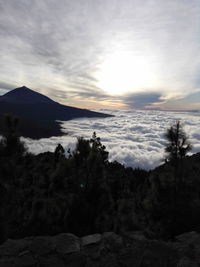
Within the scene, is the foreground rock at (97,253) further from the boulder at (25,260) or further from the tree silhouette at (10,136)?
the tree silhouette at (10,136)

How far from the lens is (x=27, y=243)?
5133mm

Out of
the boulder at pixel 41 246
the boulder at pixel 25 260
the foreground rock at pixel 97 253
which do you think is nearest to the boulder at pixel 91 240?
the foreground rock at pixel 97 253

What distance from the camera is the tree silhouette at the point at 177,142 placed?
12508 mm

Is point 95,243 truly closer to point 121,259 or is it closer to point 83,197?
point 121,259

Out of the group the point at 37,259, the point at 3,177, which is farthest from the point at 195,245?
the point at 3,177

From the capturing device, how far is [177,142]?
12.6 meters

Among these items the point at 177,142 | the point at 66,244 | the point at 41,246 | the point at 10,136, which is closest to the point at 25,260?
the point at 41,246

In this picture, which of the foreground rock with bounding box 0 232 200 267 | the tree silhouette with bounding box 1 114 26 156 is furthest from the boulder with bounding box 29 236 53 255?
the tree silhouette with bounding box 1 114 26 156

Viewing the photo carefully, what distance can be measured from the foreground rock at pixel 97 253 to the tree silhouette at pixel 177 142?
7.99 m

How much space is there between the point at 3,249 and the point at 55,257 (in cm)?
158

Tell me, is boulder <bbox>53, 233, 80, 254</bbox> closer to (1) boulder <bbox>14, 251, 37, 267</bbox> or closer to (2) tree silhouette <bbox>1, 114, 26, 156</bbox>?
(1) boulder <bbox>14, 251, 37, 267</bbox>

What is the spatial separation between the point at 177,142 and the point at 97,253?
33.3ft

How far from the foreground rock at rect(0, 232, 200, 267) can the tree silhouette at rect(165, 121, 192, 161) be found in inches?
315

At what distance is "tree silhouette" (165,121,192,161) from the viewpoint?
12.5 m
